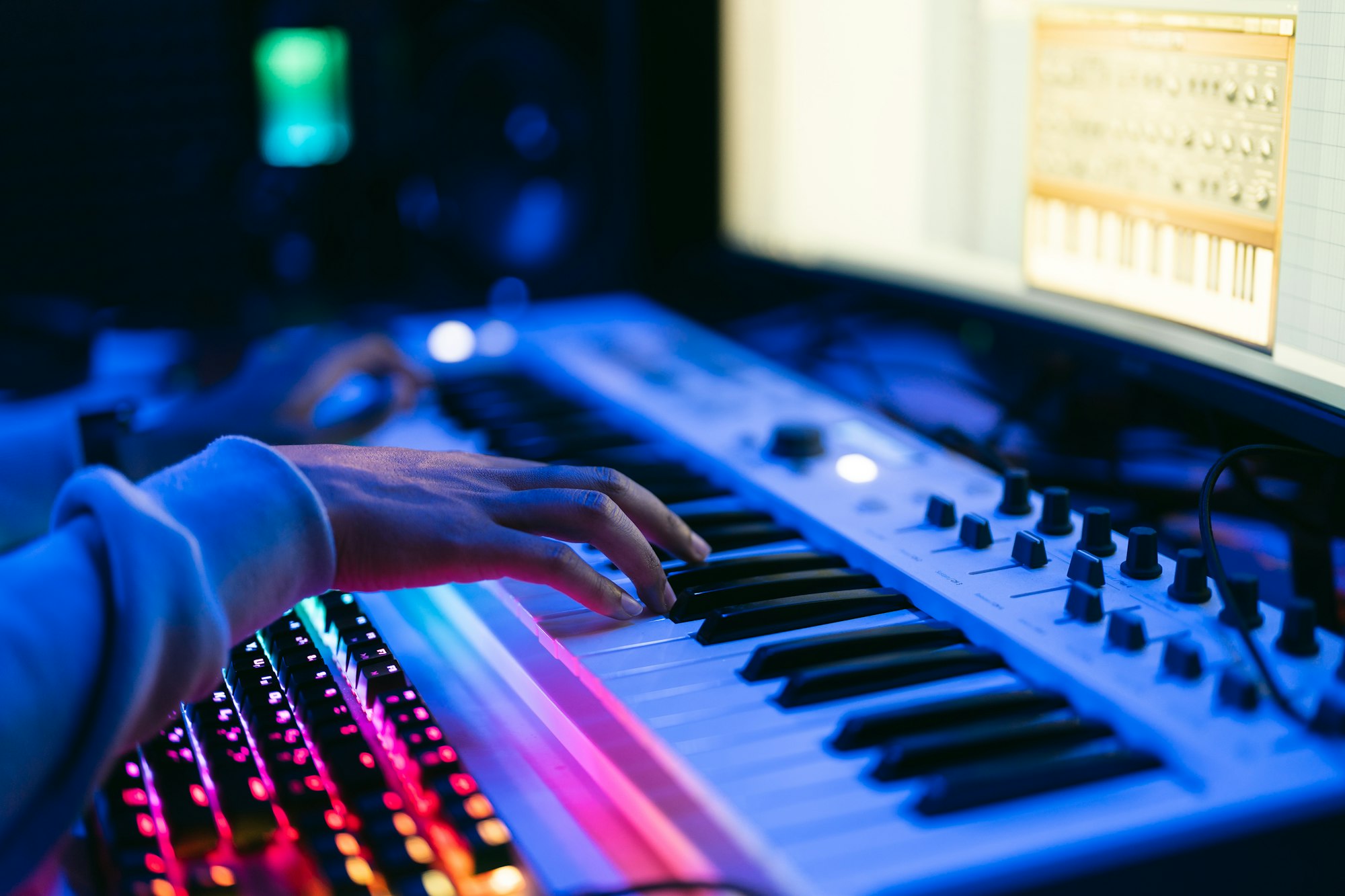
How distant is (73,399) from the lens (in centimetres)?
125

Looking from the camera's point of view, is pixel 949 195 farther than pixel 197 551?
Yes

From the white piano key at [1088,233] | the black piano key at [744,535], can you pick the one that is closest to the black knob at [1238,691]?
the black piano key at [744,535]

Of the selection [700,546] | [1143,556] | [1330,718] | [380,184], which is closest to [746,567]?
[700,546]

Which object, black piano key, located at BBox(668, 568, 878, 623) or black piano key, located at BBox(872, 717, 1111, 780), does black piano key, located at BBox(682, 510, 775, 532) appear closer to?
black piano key, located at BBox(668, 568, 878, 623)

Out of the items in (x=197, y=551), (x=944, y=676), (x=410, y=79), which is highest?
(x=410, y=79)

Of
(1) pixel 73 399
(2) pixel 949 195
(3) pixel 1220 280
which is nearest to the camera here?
(3) pixel 1220 280

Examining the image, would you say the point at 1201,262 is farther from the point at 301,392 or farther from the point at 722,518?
the point at 301,392

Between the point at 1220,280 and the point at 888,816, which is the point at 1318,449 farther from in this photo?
the point at 888,816

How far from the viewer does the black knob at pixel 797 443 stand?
933mm

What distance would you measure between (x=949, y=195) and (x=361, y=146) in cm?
81

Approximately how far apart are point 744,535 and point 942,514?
0.14 metres

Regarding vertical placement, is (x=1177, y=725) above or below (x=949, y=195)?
below

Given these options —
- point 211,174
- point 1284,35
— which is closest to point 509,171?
point 211,174

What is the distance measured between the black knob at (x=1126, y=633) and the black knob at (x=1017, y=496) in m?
0.18
